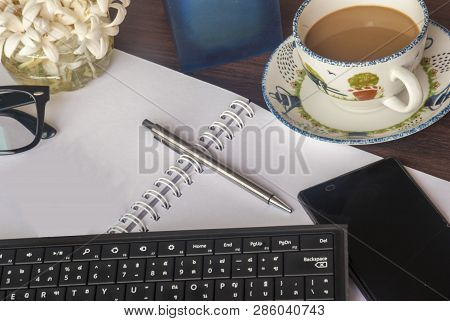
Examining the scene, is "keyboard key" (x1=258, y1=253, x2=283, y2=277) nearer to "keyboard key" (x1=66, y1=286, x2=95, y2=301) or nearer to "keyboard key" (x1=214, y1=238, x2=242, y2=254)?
"keyboard key" (x1=214, y1=238, x2=242, y2=254)

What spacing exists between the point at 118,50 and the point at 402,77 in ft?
1.01

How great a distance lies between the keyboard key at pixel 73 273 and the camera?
512 millimetres

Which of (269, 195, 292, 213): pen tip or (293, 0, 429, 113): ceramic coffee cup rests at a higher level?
(293, 0, 429, 113): ceramic coffee cup

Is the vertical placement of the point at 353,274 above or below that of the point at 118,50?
below

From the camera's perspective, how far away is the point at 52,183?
626 mm

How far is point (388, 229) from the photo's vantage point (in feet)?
1.73

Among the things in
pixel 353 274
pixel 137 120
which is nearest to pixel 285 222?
pixel 353 274

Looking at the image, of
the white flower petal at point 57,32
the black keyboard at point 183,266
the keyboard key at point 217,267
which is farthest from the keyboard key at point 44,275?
the white flower petal at point 57,32

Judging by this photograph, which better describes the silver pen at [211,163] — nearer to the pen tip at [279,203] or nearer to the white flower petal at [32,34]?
the pen tip at [279,203]

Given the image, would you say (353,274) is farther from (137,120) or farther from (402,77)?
(137,120)

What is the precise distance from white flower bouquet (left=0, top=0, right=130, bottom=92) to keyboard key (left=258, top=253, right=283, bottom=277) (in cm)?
27

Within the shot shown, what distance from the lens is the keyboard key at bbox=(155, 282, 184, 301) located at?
497 millimetres

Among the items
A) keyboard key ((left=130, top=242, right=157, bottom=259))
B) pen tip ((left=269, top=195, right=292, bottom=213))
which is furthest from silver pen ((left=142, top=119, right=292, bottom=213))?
keyboard key ((left=130, top=242, right=157, bottom=259))

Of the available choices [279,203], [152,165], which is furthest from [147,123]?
[279,203]
